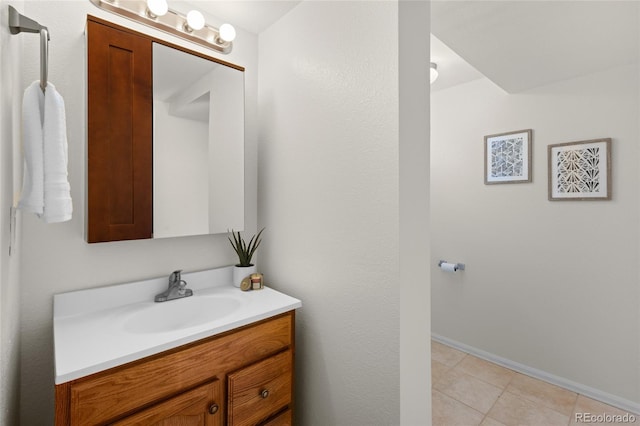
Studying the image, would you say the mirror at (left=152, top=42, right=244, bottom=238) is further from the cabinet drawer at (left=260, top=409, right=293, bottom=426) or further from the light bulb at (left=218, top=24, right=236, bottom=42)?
the cabinet drawer at (left=260, top=409, right=293, bottom=426)

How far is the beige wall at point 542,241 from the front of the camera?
194cm

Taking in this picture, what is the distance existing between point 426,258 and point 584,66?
195 centimetres

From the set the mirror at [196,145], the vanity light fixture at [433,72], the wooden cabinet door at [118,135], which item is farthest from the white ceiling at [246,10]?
the vanity light fixture at [433,72]

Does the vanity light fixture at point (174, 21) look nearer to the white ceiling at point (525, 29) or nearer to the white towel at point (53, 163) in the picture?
the white ceiling at point (525, 29)

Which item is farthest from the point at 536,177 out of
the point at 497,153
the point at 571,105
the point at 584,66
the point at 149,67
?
the point at 149,67

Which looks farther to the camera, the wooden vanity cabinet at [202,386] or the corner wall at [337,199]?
the corner wall at [337,199]

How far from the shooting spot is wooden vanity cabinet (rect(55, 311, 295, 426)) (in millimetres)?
846

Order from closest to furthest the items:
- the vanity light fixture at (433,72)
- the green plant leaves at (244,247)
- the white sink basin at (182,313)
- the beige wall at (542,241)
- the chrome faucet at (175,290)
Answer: the white sink basin at (182,313), the chrome faucet at (175,290), the green plant leaves at (244,247), the beige wall at (542,241), the vanity light fixture at (433,72)

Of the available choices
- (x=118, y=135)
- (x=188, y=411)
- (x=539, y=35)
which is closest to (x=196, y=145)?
(x=118, y=135)

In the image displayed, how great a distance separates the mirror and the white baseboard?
2375 mm

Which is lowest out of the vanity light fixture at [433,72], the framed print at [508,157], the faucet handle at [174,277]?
the faucet handle at [174,277]

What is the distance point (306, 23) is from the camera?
1420mm

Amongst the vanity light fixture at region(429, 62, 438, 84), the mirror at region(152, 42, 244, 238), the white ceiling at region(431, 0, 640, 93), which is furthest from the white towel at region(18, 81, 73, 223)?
the vanity light fixture at region(429, 62, 438, 84)

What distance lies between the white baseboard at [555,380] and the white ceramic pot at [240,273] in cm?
221
